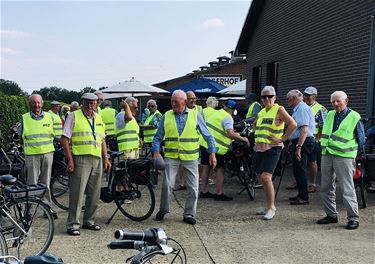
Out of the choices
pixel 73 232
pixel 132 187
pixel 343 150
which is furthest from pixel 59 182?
pixel 343 150

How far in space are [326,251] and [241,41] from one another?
559 inches

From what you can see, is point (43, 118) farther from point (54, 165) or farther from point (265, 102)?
point (265, 102)

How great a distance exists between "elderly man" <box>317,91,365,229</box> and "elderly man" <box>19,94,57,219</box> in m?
3.98

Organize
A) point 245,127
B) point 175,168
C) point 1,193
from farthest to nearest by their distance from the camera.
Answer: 1. point 245,127
2. point 175,168
3. point 1,193

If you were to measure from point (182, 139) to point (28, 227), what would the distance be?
96.5 inches

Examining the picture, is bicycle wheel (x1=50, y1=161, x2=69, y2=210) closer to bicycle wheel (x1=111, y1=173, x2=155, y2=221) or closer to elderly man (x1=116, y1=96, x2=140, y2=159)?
elderly man (x1=116, y1=96, x2=140, y2=159)

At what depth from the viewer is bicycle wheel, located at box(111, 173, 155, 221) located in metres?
6.65

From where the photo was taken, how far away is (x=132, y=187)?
22.3 ft

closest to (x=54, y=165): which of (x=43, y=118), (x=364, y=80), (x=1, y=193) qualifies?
(x=43, y=118)

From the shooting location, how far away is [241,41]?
18.5 meters

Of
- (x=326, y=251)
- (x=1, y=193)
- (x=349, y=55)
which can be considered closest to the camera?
(x=1, y=193)

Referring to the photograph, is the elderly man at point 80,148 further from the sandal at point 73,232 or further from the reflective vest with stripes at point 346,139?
the reflective vest with stripes at point 346,139

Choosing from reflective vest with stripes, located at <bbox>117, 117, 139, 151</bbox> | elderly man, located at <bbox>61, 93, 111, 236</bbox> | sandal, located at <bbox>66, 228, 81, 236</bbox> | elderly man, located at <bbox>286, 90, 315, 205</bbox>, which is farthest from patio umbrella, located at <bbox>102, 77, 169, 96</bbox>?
sandal, located at <bbox>66, 228, 81, 236</bbox>

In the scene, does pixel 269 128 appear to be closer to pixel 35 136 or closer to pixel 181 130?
pixel 181 130
